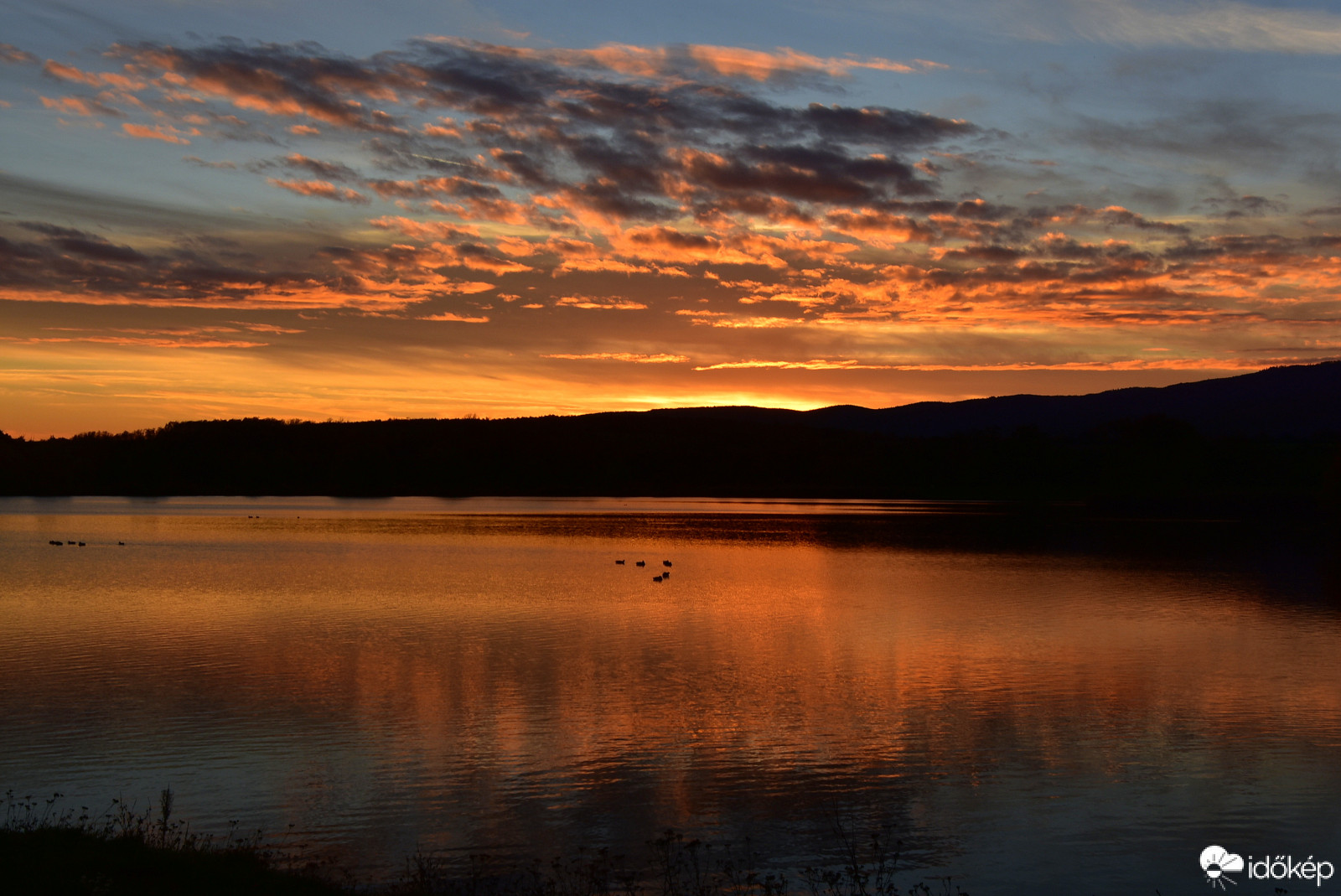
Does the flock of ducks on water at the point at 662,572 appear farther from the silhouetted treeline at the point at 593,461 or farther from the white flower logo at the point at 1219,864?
the silhouetted treeline at the point at 593,461

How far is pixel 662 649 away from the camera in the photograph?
25156 mm

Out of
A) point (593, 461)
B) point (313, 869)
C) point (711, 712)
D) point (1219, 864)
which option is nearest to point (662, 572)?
point (711, 712)

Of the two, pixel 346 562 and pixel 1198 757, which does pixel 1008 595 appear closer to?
pixel 1198 757

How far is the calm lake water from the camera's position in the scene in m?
12.6

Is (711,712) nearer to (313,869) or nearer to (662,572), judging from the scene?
(313,869)

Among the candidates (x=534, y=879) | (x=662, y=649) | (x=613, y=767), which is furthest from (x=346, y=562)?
(x=534, y=879)

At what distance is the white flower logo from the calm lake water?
→ 0.65 ft

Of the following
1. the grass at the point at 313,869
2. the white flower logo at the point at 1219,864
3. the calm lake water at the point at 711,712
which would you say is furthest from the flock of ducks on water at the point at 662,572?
the white flower logo at the point at 1219,864

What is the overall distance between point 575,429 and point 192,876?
588ft

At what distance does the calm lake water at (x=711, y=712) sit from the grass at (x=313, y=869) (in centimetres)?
38

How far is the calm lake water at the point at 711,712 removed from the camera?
41.4 ft

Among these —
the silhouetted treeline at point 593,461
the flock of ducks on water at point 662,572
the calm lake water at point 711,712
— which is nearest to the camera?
the calm lake water at point 711,712

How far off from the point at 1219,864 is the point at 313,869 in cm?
990

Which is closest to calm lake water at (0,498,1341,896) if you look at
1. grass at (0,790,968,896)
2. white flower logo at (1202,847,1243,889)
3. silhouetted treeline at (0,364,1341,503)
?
white flower logo at (1202,847,1243,889)
